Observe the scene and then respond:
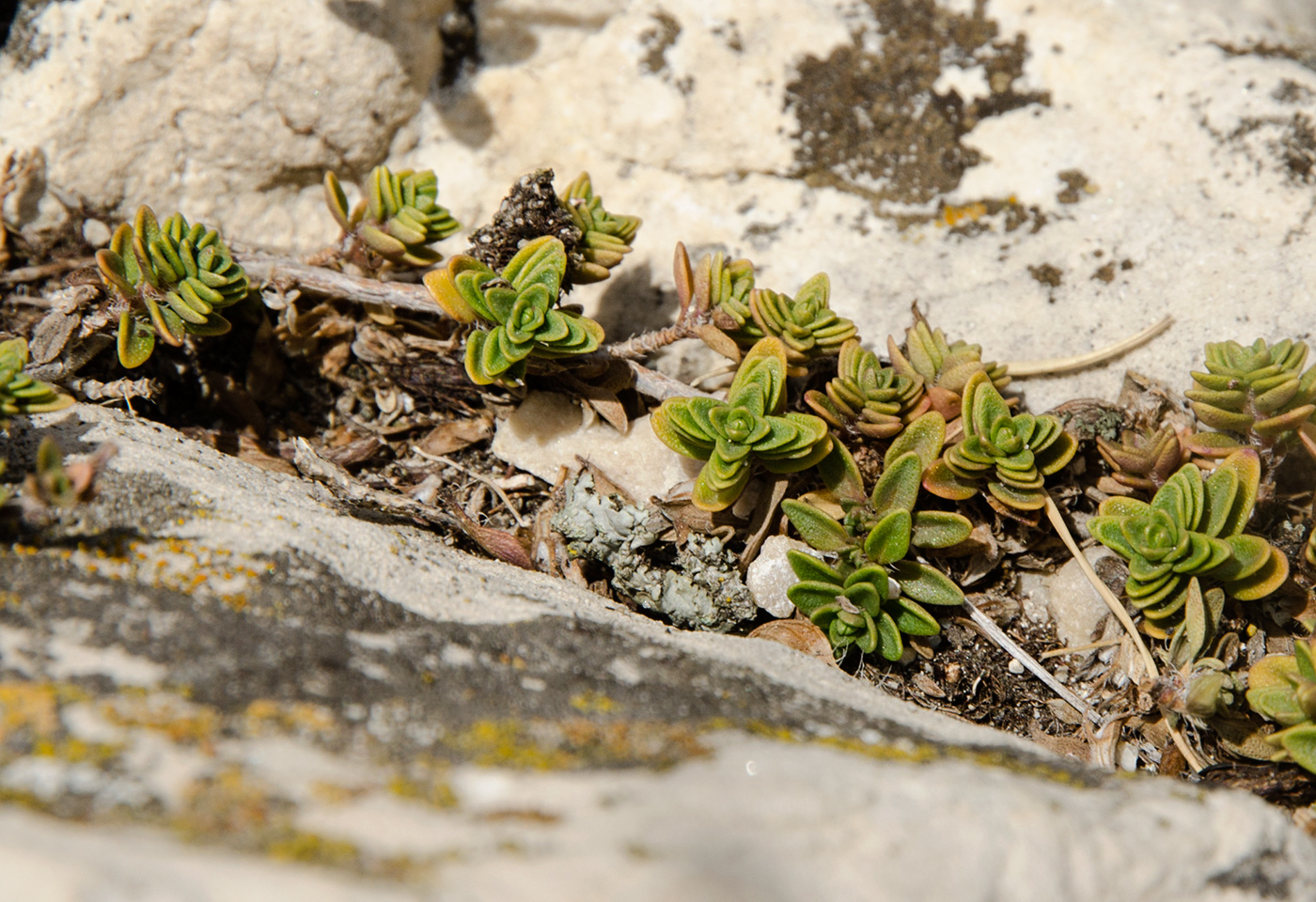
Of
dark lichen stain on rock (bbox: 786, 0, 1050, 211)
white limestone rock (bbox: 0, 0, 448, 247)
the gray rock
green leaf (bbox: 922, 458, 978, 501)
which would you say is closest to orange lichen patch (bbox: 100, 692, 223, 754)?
the gray rock

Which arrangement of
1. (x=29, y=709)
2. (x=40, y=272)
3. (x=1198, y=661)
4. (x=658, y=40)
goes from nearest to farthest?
(x=29, y=709) → (x=1198, y=661) → (x=40, y=272) → (x=658, y=40)

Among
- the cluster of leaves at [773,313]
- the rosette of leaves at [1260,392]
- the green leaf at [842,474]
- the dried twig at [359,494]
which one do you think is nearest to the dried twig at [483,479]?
the dried twig at [359,494]

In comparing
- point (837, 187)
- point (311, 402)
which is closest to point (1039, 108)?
point (837, 187)

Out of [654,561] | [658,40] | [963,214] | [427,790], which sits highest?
[658,40]

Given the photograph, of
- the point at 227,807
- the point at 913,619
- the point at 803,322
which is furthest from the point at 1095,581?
the point at 227,807

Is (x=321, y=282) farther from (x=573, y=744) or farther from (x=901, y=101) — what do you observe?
(x=901, y=101)

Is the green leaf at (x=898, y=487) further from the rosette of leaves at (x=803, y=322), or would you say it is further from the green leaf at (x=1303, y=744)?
the green leaf at (x=1303, y=744)

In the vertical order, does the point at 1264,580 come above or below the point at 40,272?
below
